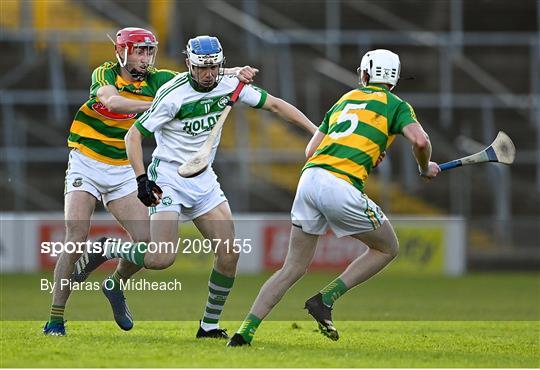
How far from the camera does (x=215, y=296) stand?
836 cm

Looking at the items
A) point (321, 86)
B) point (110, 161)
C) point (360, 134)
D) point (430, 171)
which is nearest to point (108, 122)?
point (110, 161)

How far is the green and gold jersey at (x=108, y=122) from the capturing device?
859 cm

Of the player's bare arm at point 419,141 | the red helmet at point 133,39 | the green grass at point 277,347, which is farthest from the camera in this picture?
the red helmet at point 133,39

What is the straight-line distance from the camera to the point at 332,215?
7.56m

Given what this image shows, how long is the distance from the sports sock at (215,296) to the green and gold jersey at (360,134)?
1190mm

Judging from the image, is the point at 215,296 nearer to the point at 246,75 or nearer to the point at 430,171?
the point at 246,75

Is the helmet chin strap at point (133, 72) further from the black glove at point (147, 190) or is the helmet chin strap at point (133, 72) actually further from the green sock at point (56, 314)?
the green sock at point (56, 314)

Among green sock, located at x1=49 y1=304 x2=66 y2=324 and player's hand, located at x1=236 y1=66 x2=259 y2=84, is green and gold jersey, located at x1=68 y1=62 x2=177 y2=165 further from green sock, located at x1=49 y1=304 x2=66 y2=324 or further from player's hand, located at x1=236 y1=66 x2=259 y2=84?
green sock, located at x1=49 y1=304 x2=66 y2=324

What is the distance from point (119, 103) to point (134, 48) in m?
0.44

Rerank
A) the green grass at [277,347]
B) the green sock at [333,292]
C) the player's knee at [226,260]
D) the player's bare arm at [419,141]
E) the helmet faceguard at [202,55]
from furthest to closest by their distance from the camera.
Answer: the player's knee at [226,260] → the helmet faceguard at [202,55] → the green sock at [333,292] → the player's bare arm at [419,141] → the green grass at [277,347]

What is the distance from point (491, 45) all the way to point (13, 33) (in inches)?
347

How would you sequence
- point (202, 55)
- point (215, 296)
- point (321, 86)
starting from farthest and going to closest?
point (321, 86) → point (215, 296) → point (202, 55)

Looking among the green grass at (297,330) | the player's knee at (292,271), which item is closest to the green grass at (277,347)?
the green grass at (297,330)

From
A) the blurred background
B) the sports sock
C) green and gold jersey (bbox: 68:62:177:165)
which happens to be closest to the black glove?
the sports sock
